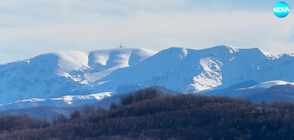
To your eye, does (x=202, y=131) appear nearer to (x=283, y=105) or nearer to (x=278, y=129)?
(x=278, y=129)

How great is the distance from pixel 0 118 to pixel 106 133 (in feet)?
49.4

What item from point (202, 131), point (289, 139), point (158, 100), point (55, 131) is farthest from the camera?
point (158, 100)

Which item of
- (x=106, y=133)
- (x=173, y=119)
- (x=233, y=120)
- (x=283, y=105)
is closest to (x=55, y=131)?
(x=106, y=133)

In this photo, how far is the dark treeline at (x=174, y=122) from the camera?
59.8m

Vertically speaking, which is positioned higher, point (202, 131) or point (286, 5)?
point (286, 5)

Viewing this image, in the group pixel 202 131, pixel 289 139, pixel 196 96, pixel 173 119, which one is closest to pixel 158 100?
pixel 196 96

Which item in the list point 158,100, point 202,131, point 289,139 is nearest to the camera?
point 289,139

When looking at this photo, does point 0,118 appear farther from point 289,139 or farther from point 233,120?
point 289,139

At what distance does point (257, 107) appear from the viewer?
217 feet

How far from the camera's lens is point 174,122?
63.9 meters

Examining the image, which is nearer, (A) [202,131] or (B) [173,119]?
(A) [202,131]

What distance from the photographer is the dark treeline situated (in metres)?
59.8

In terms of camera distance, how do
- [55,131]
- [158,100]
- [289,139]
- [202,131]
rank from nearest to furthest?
[289,139] < [202,131] < [55,131] < [158,100]

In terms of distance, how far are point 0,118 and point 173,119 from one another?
1693 cm
